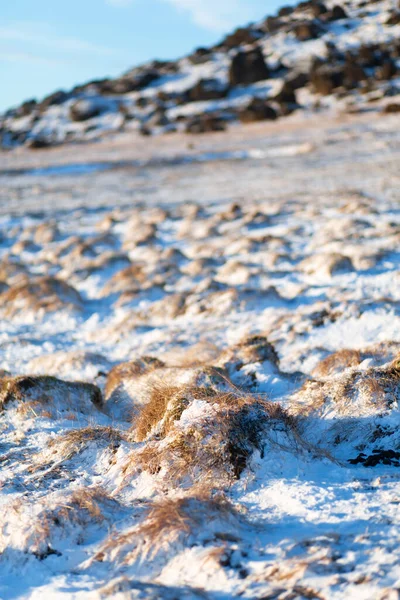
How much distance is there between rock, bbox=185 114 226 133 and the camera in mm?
35031

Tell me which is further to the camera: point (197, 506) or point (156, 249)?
point (156, 249)

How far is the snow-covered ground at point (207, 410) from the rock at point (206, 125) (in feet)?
69.7

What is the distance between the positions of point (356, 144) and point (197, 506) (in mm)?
22607

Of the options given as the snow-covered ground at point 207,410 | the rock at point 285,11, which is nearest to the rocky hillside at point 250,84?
the rock at point 285,11

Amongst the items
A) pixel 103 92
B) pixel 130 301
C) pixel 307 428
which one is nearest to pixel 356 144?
pixel 130 301

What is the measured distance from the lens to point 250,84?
47.7 meters

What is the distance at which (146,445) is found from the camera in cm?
386

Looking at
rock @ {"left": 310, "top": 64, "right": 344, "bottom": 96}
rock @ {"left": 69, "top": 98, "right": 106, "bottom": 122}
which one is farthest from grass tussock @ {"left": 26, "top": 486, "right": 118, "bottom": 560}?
rock @ {"left": 69, "top": 98, "right": 106, "bottom": 122}

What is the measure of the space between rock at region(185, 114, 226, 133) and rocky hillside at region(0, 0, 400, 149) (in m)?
0.07

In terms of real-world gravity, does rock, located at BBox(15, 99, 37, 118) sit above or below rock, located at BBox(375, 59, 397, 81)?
above

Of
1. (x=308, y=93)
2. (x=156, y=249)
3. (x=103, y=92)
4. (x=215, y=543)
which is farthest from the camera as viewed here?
(x=103, y=92)

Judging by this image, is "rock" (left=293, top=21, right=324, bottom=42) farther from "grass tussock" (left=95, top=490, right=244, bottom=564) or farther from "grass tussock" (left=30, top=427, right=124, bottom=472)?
"grass tussock" (left=95, top=490, right=244, bottom=564)

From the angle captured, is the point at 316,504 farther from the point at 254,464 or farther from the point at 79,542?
the point at 79,542

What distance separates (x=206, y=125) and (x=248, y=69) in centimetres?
1624
